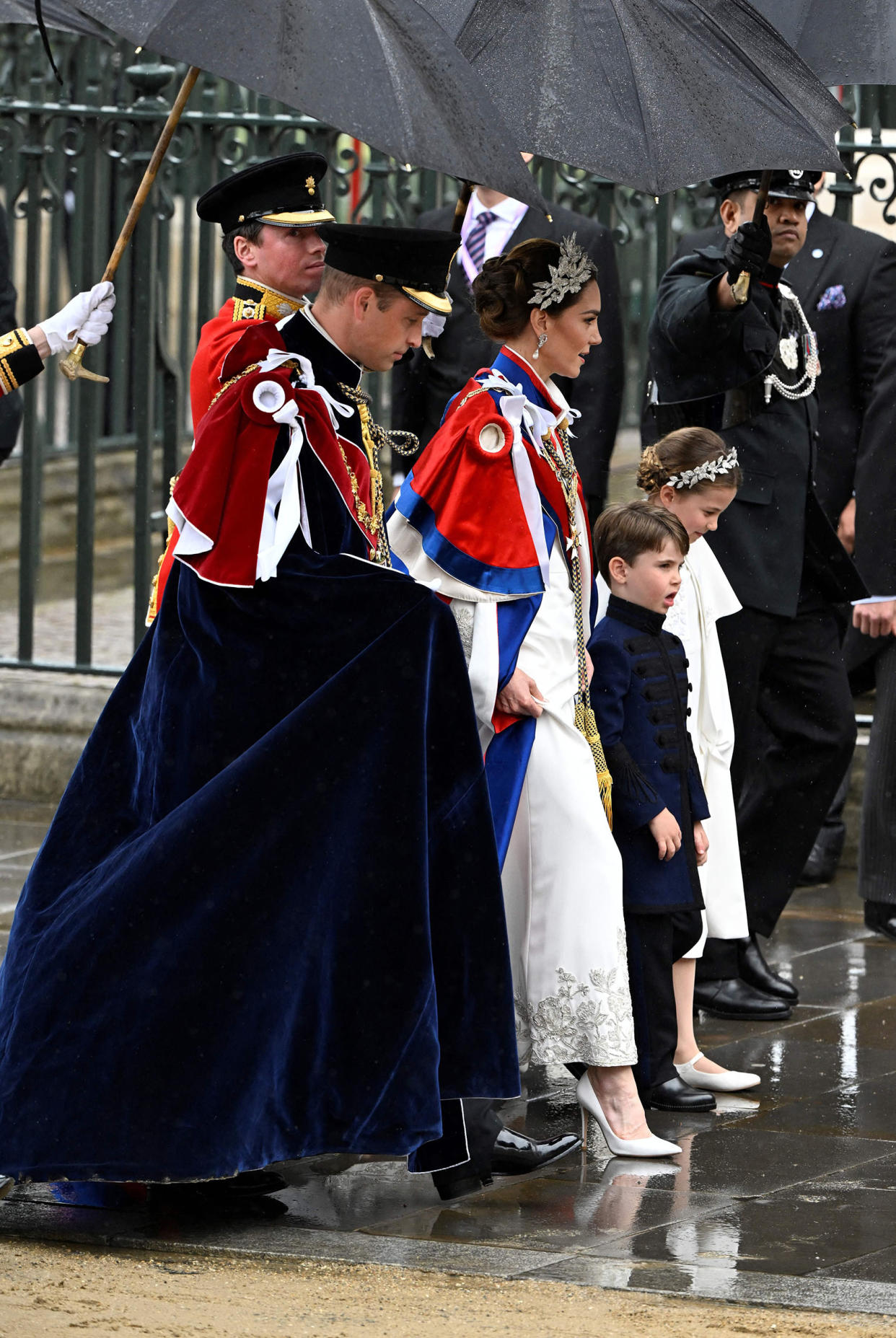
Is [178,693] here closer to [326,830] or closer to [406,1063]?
[326,830]

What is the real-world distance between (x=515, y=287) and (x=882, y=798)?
2733 millimetres

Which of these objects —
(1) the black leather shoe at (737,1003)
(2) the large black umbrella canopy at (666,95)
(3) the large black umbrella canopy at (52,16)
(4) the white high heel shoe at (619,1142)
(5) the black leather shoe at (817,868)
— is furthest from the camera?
(5) the black leather shoe at (817,868)

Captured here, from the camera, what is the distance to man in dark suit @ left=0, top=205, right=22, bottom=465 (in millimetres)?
6828

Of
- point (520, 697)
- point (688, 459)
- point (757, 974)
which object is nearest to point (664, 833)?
point (520, 697)

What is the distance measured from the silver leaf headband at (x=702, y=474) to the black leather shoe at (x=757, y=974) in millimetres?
1358

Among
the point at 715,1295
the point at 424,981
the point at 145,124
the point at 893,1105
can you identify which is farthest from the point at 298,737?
the point at 145,124

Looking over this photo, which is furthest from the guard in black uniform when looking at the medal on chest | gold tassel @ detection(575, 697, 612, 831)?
gold tassel @ detection(575, 697, 612, 831)

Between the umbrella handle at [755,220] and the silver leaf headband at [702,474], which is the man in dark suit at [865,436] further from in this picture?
the silver leaf headband at [702,474]

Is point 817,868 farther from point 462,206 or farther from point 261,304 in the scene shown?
point 261,304

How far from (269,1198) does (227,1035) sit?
448 millimetres

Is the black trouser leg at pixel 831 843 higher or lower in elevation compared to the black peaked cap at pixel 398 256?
lower

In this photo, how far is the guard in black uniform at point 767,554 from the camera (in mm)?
6301

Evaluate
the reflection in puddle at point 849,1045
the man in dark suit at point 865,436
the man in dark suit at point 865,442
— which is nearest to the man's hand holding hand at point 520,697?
the reflection in puddle at point 849,1045

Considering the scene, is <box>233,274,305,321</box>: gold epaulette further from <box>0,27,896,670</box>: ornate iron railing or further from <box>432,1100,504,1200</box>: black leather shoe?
<box>0,27,896,670</box>: ornate iron railing
